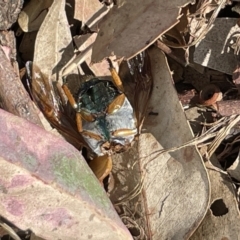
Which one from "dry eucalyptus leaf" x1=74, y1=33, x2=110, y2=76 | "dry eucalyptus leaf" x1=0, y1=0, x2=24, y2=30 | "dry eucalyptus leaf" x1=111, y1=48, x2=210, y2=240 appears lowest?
"dry eucalyptus leaf" x1=111, y1=48, x2=210, y2=240

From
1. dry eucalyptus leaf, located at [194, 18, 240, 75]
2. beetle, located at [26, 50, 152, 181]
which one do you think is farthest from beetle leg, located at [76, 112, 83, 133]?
dry eucalyptus leaf, located at [194, 18, 240, 75]

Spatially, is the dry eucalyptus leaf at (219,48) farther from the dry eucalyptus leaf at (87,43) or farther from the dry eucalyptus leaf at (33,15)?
the dry eucalyptus leaf at (33,15)

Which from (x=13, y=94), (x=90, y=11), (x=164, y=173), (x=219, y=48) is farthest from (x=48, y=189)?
(x=219, y=48)

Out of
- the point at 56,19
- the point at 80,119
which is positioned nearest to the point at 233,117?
the point at 80,119

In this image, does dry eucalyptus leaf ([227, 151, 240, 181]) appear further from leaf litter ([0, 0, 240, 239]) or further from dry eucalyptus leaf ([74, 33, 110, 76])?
dry eucalyptus leaf ([74, 33, 110, 76])

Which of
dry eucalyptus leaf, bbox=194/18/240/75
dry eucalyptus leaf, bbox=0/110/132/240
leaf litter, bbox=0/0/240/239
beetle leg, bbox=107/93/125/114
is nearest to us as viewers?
dry eucalyptus leaf, bbox=0/110/132/240

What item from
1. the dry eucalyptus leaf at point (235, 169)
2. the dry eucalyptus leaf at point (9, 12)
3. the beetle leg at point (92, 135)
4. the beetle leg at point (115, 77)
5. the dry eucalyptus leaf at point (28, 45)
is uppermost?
the dry eucalyptus leaf at point (9, 12)

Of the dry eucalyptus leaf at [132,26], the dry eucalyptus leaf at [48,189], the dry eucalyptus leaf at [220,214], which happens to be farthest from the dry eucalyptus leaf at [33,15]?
the dry eucalyptus leaf at [220,214]

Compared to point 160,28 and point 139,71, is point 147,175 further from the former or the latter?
point 160,28
